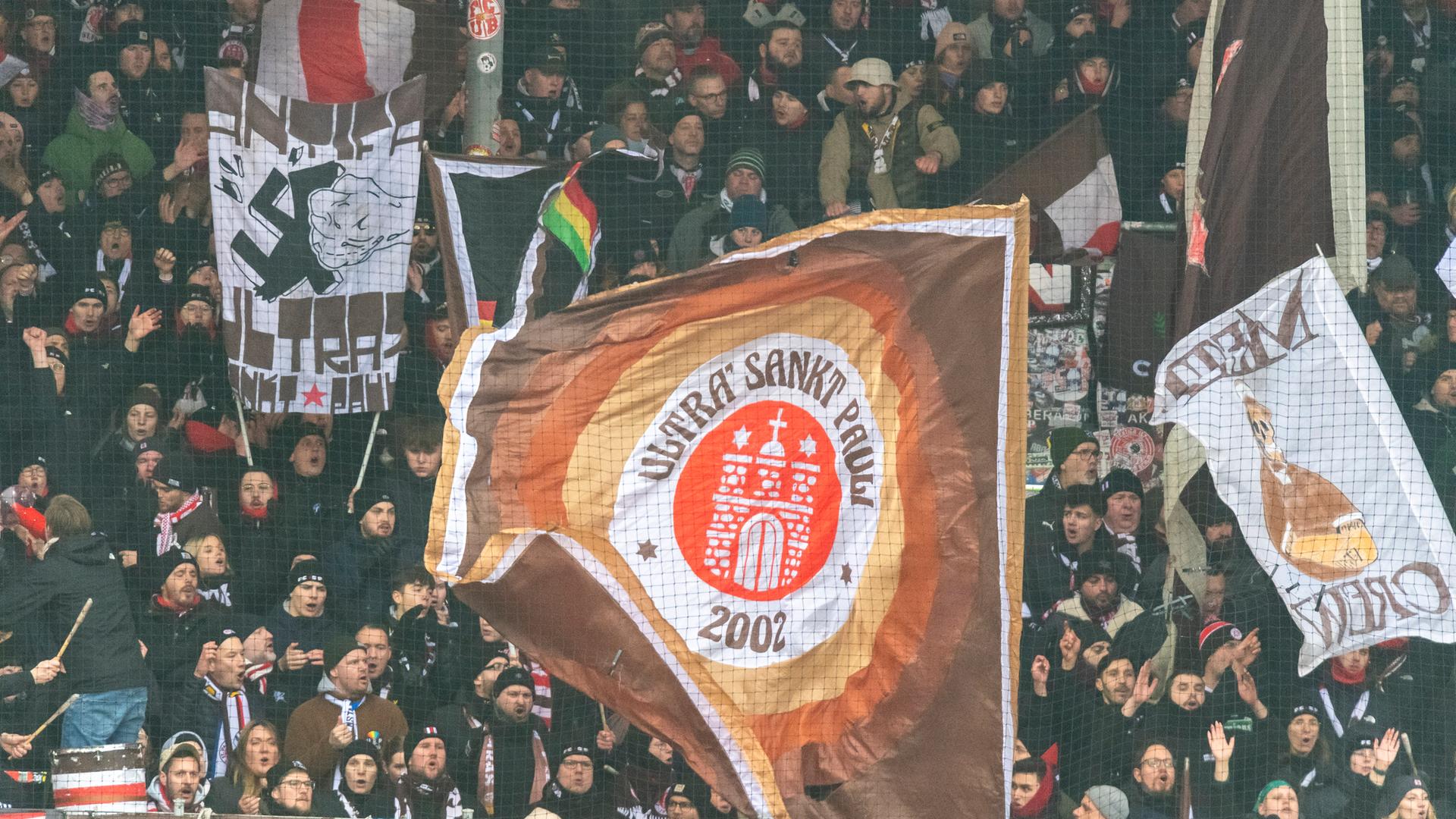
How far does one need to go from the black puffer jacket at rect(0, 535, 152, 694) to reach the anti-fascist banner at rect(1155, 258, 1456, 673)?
15.2ft

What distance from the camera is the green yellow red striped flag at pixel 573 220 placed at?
908 cm

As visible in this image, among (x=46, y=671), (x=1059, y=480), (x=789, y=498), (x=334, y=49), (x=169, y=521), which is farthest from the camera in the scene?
(x=334, y=49)

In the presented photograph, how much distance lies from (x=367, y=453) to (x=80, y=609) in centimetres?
153

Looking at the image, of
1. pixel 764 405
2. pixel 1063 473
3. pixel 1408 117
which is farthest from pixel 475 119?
pixel 1408 117

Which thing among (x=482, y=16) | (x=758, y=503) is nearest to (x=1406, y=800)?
(x=758, y=503)

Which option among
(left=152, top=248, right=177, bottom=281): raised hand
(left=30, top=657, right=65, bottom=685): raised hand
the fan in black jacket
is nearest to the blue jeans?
the fan in black jacket

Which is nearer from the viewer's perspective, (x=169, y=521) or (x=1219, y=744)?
(x=1219, y=744)

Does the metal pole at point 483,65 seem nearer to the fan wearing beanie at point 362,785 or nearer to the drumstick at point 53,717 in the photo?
the fan wearing beanie at point 362,785

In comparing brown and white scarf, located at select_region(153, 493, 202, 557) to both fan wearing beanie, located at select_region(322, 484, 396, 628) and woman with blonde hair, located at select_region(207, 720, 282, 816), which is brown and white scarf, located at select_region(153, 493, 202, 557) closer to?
fan wearing beanie, located at select_region(322, 484, 396, 628)

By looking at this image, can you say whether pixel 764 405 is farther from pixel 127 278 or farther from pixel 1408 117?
pixel 1408 117

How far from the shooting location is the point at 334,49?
9.77 metres

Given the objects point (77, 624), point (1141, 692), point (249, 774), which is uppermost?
point (77, 624)

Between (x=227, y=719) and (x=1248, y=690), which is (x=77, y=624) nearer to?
(x=227, y=719)

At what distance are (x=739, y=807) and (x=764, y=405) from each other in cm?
161
